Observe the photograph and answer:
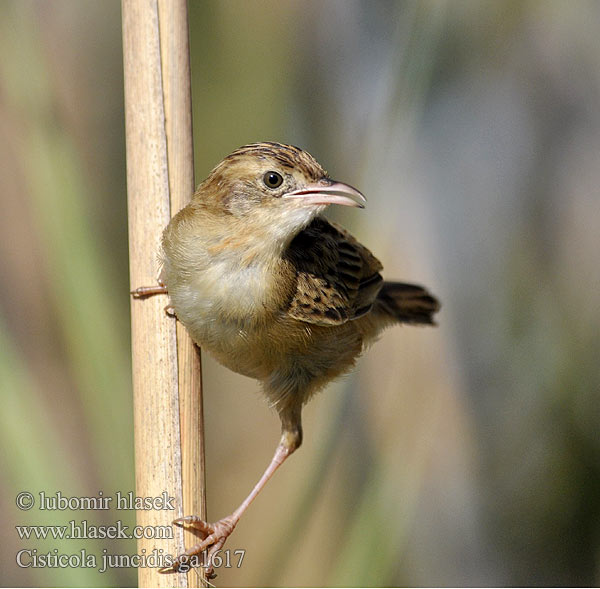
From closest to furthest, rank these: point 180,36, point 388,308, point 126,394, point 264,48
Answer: point 180,36 → point 126,394 → point 264,48 → point 388,308

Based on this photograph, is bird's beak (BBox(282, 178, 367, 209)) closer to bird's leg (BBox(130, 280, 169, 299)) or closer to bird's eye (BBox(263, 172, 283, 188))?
bird's eye (BBox(263, 172, 283, 188))

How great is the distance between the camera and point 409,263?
434 cm

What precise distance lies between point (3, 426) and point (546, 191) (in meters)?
3.07

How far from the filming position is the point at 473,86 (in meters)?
4.33

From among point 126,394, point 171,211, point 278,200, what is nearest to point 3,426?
point 126,394

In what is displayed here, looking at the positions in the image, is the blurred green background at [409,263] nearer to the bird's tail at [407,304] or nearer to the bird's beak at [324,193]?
the bird's tail at [407,304]

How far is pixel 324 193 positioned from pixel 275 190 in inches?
7.1

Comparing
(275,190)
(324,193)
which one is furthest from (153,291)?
(324,193)

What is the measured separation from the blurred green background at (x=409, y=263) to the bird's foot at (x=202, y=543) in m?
0.43

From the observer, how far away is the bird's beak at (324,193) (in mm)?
2707

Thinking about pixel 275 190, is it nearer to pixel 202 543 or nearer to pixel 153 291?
pixel 153 291

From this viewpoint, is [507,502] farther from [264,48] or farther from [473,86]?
[264,48]

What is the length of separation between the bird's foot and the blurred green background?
0.43 meters

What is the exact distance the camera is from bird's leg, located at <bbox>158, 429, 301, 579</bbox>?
2.56 meters
